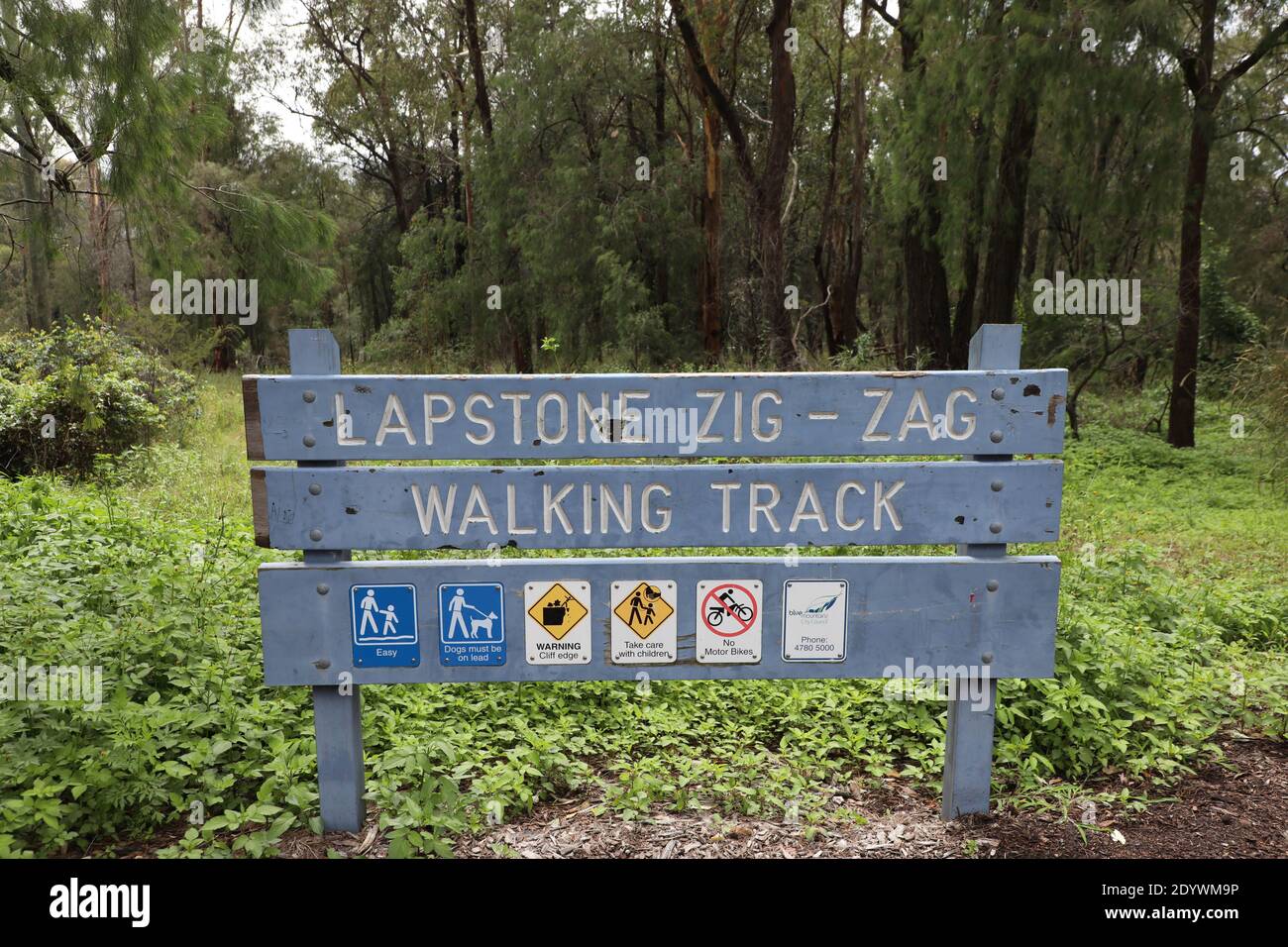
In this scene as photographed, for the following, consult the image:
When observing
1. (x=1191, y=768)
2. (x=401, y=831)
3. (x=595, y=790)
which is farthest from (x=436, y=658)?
(x=1191, y=768)

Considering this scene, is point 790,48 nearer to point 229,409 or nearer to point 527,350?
point 229,409

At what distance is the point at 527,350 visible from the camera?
23.2 m

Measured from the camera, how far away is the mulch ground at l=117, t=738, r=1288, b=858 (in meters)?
2.88

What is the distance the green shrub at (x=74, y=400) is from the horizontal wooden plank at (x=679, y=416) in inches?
191

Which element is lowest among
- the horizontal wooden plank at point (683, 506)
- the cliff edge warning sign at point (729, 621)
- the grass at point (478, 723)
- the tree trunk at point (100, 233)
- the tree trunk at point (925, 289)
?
the grass at point (478, 723)

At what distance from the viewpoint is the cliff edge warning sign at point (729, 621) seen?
286cm

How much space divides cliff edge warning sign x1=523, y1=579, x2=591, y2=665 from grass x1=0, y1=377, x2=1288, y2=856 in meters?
0.54

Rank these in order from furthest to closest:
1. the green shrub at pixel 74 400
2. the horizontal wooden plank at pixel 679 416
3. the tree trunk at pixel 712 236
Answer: the tree trunk at pixel 712 236 → the green shrub at pixel 74 400 → the horizontal wooden plank at pixel 679 416

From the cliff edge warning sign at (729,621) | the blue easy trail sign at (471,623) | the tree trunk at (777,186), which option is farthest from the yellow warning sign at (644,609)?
the tree trunk at (777,186)

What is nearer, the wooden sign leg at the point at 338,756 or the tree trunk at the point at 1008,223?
the wooden sign leg at the point at 338,756

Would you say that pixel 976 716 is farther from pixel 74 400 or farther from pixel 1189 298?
pixel 1189 298

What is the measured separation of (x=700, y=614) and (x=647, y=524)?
1.04ft

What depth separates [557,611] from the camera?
112 inches

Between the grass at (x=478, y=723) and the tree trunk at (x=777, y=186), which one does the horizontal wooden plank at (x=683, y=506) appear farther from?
the tree trunk at (x=777, y=186)
